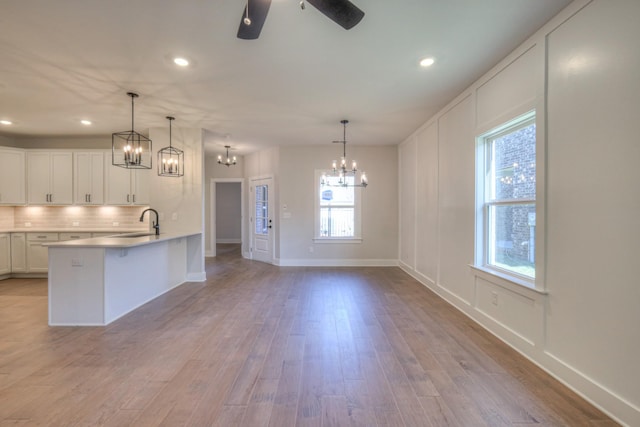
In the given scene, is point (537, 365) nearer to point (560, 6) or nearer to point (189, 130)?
point (560, 6)

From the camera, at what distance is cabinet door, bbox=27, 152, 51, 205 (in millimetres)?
5547

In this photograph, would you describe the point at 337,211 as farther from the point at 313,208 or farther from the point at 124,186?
the point at 124,186

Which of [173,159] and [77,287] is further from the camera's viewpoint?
[173,159]

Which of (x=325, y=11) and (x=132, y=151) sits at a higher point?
(x=325, y=11)

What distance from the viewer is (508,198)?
2.90 metres

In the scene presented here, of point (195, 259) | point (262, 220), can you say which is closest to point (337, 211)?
point (262, 220)

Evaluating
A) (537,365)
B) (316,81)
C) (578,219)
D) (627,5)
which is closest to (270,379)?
(537,365)

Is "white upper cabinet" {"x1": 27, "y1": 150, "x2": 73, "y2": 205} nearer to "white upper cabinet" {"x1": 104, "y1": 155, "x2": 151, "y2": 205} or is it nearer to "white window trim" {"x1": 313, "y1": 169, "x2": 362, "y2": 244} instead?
"white upper cabinet" {"x1": 104, "y1": 155, "x2": 151, "y2": 205}

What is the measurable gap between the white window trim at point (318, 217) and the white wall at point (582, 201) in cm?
375

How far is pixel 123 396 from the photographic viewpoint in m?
1.98

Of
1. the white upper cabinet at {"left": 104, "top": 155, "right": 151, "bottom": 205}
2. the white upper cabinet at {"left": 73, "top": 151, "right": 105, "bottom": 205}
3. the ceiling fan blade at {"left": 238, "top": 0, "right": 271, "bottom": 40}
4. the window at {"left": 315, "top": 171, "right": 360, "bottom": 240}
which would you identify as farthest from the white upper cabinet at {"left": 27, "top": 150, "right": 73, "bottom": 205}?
the ceiling fan blade at {"left": 238, "top": 0, "right": 271, "bottom": 40}

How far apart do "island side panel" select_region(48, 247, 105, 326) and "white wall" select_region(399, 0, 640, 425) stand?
4.44 m

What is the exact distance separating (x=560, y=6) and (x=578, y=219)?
161cm

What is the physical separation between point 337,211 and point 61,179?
5.77 m
